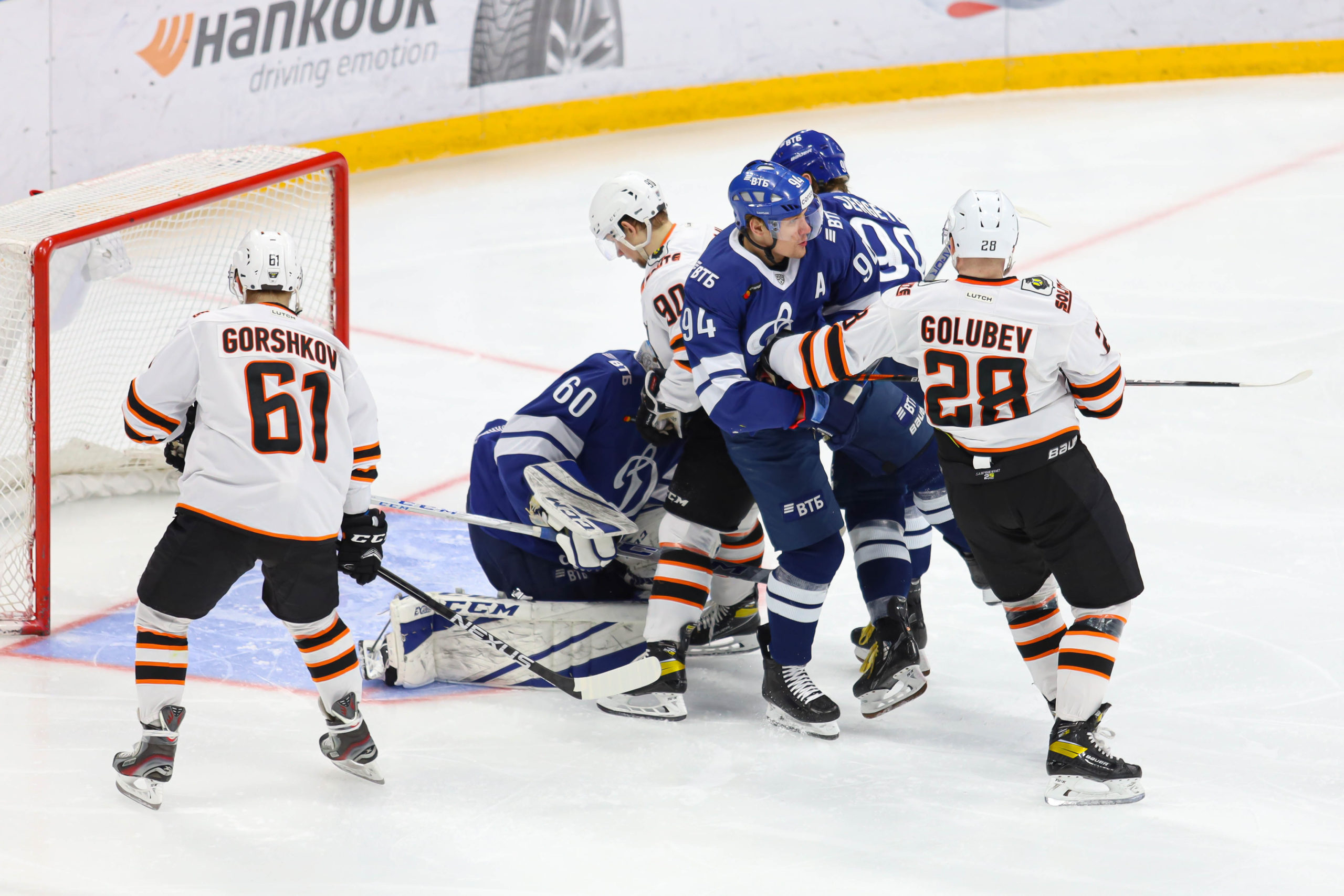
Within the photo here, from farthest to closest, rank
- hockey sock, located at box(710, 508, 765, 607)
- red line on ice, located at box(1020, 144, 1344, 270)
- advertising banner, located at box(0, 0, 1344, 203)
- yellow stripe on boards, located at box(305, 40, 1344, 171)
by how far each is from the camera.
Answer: yellow stripe on boards, located at box(305, 40, 1344, 171)
advertising banner, located at box(0, 0, 1344, 203)
red line on ice, located at box(1020, 144, 1344, 270)
hockey sock, located at box(710, 508, 765, 607)

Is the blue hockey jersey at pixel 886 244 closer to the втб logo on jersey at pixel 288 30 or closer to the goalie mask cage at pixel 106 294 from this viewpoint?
the goalie mask cage at pixel 106 294

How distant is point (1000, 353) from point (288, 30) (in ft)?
18.8

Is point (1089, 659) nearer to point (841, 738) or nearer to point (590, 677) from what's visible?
point (841, 738)

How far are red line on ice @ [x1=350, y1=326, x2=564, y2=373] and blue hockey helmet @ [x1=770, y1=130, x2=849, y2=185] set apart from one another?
1966 mm

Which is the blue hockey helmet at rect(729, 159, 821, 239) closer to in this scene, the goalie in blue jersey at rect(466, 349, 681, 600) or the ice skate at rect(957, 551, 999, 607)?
the goalie in blue jersey at rect(466, 349, 681, 600)

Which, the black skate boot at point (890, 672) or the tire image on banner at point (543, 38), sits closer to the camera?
the black skate boot at point (890, 672)

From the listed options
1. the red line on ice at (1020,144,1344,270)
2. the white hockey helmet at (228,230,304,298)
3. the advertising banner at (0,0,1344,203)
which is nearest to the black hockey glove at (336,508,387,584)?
the white hockey helmet at (228,230,304,298)

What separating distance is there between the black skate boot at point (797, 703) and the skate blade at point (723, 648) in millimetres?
387

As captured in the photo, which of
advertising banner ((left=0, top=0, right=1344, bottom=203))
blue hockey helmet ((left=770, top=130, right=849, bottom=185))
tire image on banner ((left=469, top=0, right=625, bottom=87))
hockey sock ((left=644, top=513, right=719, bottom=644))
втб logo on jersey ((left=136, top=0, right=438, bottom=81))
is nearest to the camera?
hockey sock ((left=644, top=513, right=719, bottom=644))

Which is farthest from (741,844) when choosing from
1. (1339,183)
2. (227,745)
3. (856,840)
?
(1339,183)

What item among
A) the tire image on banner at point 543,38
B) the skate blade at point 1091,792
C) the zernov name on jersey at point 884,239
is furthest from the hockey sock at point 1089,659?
the tire image on banner at point 543,38

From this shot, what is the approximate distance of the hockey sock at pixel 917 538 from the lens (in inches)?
149

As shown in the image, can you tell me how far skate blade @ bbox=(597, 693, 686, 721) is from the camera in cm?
346

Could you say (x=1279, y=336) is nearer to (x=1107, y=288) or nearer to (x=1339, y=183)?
(x=1107, y=288)
